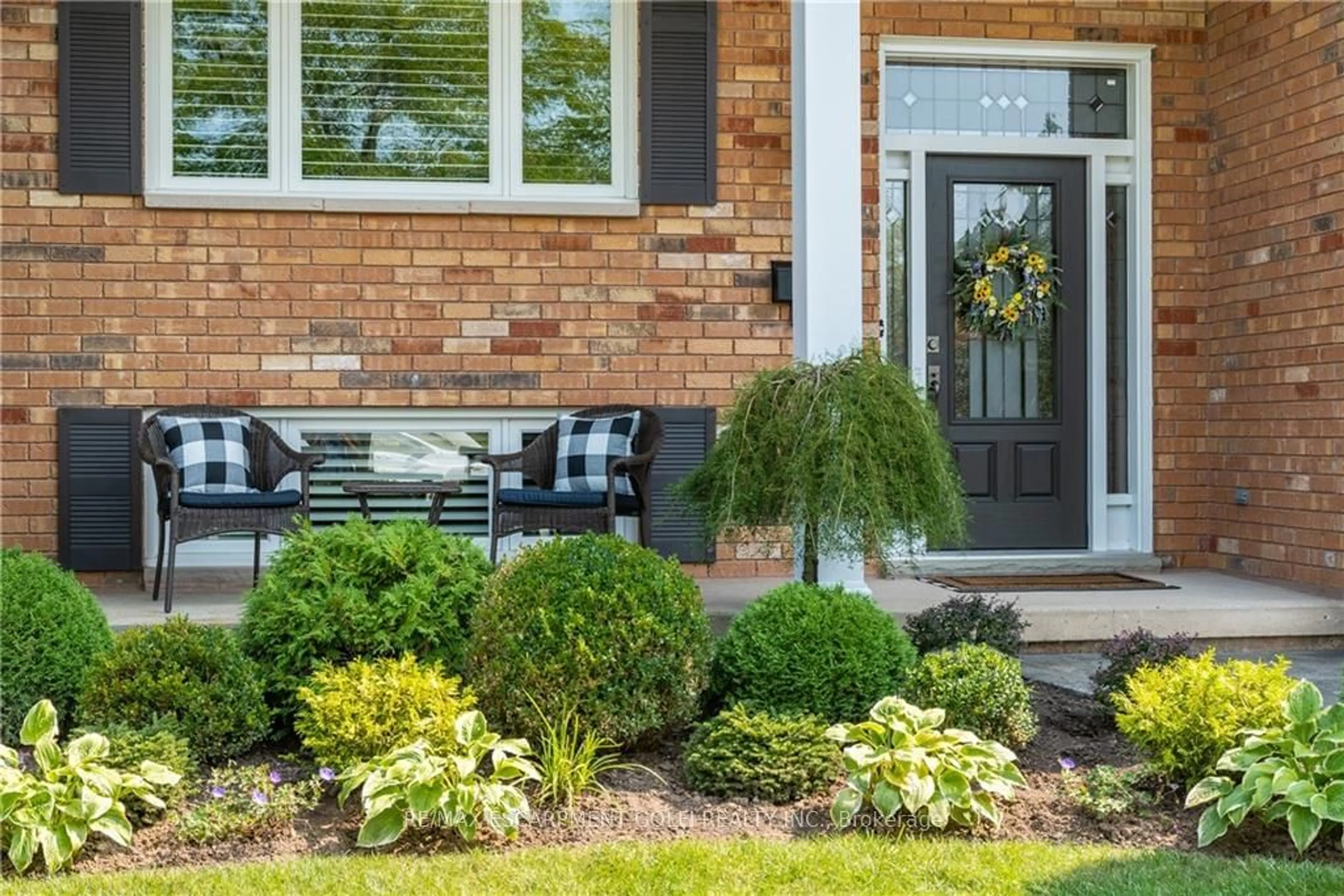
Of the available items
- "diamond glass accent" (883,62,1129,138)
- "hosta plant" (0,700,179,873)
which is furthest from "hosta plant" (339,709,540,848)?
"diamond glass accent" (883,62,1129,138)

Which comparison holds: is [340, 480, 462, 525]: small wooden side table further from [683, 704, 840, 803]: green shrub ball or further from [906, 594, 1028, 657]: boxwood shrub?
[683, 704, 840, 803]: green shrub ball

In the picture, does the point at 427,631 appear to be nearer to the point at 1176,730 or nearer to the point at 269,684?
the point at 269,684

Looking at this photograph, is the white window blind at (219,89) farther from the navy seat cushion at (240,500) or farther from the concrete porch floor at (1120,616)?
the concrete porch floor at (1120,616)

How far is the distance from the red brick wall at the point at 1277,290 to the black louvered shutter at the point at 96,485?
510cm

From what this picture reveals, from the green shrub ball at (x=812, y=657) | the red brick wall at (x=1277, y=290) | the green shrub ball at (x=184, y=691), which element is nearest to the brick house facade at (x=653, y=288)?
the red brick wall at (x=1277, y=290)

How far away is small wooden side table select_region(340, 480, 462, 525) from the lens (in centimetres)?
549

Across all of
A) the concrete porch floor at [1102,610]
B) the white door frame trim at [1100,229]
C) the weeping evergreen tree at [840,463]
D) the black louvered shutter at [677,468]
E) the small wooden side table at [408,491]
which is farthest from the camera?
the white door frame trim at [1100,229]

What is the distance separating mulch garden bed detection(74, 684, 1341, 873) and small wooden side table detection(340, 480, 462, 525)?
2267 mm

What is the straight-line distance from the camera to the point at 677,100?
20.0ft

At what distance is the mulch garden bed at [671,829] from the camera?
299 cm

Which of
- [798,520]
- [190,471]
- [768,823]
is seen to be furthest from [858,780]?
[190,471]

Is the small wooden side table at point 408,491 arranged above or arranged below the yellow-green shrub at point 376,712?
above

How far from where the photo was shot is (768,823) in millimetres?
3178

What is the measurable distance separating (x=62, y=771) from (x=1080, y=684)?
3.20m
